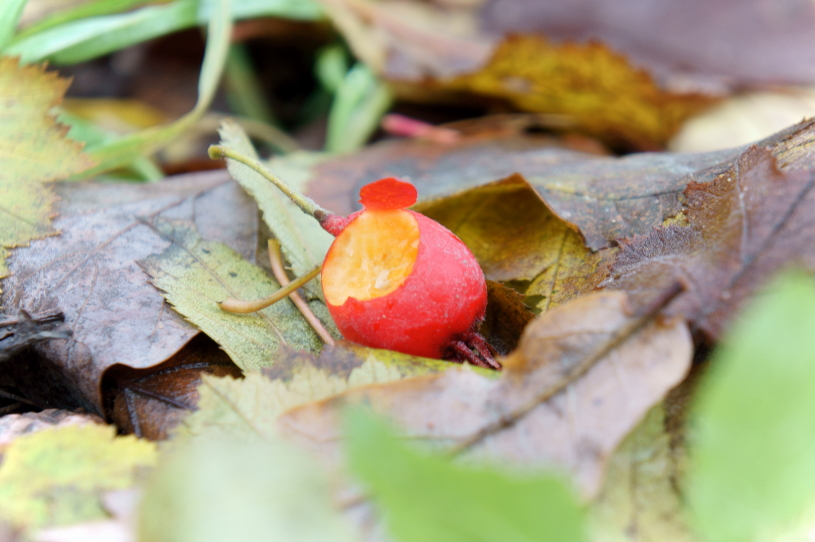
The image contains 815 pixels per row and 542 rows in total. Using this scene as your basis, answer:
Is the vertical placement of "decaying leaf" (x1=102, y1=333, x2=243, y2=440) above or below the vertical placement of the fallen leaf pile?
below

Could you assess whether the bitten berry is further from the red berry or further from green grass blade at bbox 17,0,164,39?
green grass blade at bbox 17,0,164,39

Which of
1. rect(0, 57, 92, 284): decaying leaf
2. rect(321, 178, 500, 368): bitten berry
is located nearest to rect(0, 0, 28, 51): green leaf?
rect(0, 57, 92, 284): decaying leaf

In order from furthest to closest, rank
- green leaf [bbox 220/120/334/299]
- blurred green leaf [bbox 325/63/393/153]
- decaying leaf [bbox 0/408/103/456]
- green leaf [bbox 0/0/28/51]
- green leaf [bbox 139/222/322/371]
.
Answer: blurred green leaf [bbox 325/63/393/153]
green leaf [bbox 0/0/28/51]
green leaf [bbox 220/120/334/299]
green leaf [bbox 139/222/322/371]
decaying leaf [bbox 0/408/103/456]

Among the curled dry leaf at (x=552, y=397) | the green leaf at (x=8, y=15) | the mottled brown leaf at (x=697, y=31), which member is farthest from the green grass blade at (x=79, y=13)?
the mottled brown leaf at (x=697, y=31)

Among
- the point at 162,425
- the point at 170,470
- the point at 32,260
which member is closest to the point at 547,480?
the point at 170,470

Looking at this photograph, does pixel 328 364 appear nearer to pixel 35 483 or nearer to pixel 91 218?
pixel 35 483

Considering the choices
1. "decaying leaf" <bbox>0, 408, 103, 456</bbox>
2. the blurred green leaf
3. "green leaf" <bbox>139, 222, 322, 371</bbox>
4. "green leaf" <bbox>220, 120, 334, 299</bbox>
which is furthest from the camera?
the blurred green leaf

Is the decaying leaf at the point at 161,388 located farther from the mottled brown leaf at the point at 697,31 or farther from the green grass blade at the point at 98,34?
the mottled brown leaf at the point at 697,31
